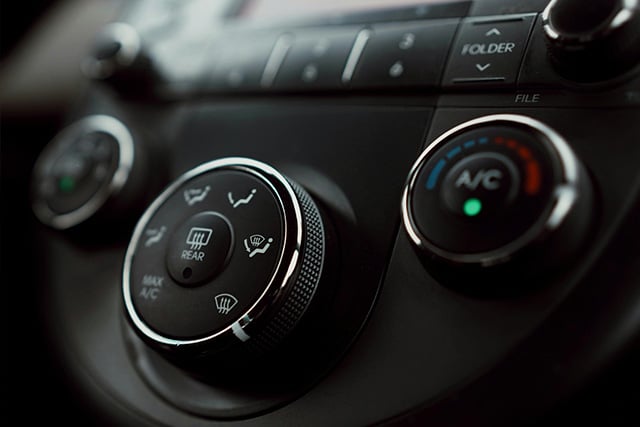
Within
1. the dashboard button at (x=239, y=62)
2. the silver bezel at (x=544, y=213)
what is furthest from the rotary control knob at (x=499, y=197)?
the dashboard button at (x=239, y=62)

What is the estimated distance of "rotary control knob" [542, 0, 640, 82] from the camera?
368 millimetres

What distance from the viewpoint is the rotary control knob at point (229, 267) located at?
0.40 meters

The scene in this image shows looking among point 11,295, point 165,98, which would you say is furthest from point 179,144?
point 11,295

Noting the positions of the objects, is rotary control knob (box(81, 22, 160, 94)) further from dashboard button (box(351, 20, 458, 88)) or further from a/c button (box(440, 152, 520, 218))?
a/c button (box(440, 152, 520, 218))

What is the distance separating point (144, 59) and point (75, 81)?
236 millimetres

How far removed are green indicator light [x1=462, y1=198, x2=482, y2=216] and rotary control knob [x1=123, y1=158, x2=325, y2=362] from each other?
101 mm

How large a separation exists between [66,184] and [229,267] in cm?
26

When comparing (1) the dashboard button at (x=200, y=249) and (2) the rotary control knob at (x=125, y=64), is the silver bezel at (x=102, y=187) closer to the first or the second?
(2) the rotary control knob at (x=125, y=64)

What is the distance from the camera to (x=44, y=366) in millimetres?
635

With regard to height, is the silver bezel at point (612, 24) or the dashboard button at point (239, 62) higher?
the dashboard button at point (239, 62)

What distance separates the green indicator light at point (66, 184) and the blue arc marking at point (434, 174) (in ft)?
1.16

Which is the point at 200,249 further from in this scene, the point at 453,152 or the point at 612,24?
the point at 612,24

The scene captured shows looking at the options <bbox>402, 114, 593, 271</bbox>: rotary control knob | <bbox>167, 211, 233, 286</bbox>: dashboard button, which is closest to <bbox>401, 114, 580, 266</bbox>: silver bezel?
<bbox>402, 114, 593, 271</bbox>: rotary control knob

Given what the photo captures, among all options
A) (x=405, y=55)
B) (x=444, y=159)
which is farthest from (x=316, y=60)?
(x=444, y=159)
